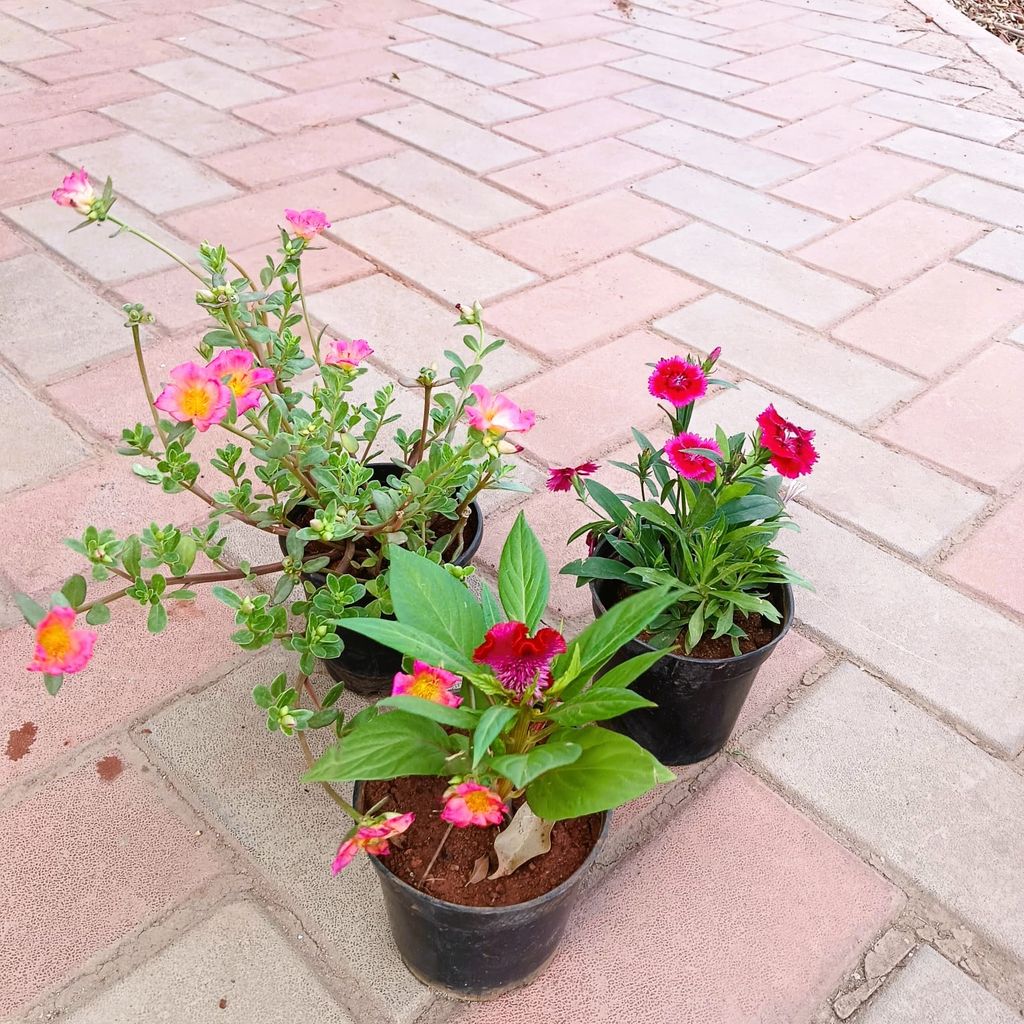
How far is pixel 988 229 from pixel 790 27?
2.32m

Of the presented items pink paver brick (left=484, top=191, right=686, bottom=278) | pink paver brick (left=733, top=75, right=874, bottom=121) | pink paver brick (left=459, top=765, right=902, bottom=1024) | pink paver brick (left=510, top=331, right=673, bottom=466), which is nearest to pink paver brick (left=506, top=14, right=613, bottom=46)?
pink paver brick (left=733, top=75, right=874, bottom=121)

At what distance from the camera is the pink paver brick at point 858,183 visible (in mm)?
3146

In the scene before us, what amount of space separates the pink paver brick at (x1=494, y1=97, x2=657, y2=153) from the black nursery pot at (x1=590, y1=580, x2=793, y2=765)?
7.97 ft

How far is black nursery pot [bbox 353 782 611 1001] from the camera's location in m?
1.07

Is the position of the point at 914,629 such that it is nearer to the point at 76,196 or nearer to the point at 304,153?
the point at 76,196

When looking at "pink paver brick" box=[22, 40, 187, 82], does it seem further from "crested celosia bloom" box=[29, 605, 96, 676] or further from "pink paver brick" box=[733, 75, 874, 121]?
"crested celosia bloom" box=[29, 605, 96, 676]

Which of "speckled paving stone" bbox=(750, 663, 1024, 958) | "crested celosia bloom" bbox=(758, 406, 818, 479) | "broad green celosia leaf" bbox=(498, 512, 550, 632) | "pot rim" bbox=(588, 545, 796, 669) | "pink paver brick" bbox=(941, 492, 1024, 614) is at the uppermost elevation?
"crested celosia bloom" bbox=(758, 406, 818, 479)

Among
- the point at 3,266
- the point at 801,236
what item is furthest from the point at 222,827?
the point at 801,236

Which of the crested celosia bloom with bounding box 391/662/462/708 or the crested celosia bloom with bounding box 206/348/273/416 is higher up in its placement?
the crested celosia bloom with bounding box 206/348/273/416

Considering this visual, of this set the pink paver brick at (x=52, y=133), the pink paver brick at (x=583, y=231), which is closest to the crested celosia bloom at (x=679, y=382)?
the pink paver brick at (x=583, y=231)

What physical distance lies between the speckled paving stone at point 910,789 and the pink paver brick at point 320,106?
2.80 meters

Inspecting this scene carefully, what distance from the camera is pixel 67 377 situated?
2.23 meters

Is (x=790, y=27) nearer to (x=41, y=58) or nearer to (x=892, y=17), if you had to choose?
(x=892, y=17)

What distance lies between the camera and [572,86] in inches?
153
